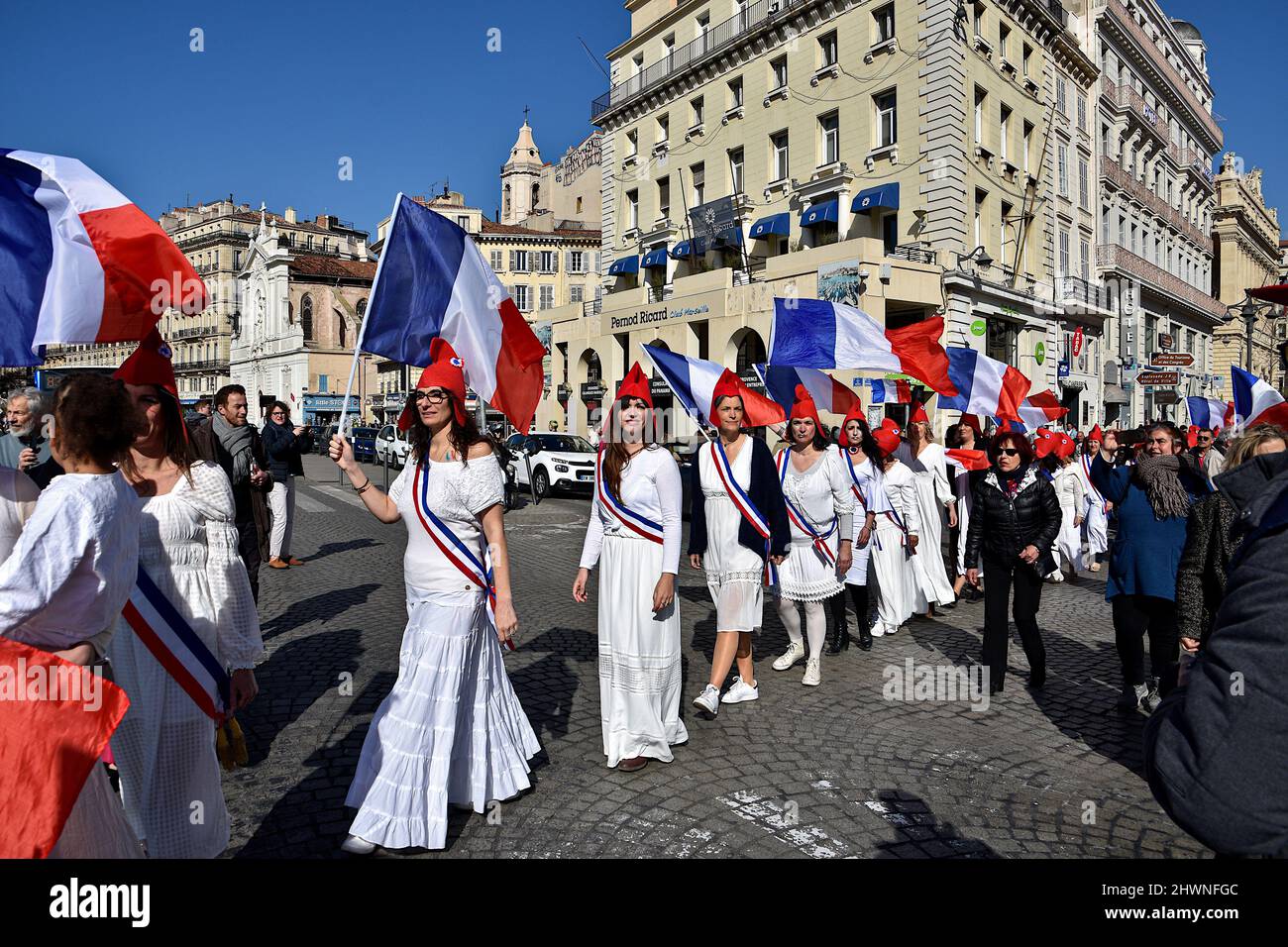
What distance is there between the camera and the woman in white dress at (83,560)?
2199mm

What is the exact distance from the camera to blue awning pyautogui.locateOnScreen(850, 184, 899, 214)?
89.5ft

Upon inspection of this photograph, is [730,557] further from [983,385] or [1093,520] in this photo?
[1093,520]

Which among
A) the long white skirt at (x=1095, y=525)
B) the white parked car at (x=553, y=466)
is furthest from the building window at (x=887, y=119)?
the long white skirt at (x=1095, y=525)

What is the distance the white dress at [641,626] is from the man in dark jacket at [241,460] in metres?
3.76

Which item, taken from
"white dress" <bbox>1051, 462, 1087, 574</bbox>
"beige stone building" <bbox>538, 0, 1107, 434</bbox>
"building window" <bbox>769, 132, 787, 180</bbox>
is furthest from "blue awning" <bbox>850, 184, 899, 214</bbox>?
"white dress" <bbox>1051, 462, 1087, 574</bbox>

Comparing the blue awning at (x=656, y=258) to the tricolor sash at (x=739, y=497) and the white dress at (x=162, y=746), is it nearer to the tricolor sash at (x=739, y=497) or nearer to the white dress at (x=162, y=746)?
the tricolor sash at (x=739, y=497)

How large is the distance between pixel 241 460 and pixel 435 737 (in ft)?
16.3

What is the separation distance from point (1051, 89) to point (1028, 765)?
1348 inches

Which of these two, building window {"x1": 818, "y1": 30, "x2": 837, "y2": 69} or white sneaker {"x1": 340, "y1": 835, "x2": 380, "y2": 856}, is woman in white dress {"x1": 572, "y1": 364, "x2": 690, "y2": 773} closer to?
white sneaker {"x1": 340, "y1": 835, "x2": 380, "y2": 856}

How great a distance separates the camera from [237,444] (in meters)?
7.70

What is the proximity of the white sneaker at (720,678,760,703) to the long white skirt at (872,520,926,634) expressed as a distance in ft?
8.54

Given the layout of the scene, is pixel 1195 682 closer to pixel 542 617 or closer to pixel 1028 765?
pixel 1028 765
